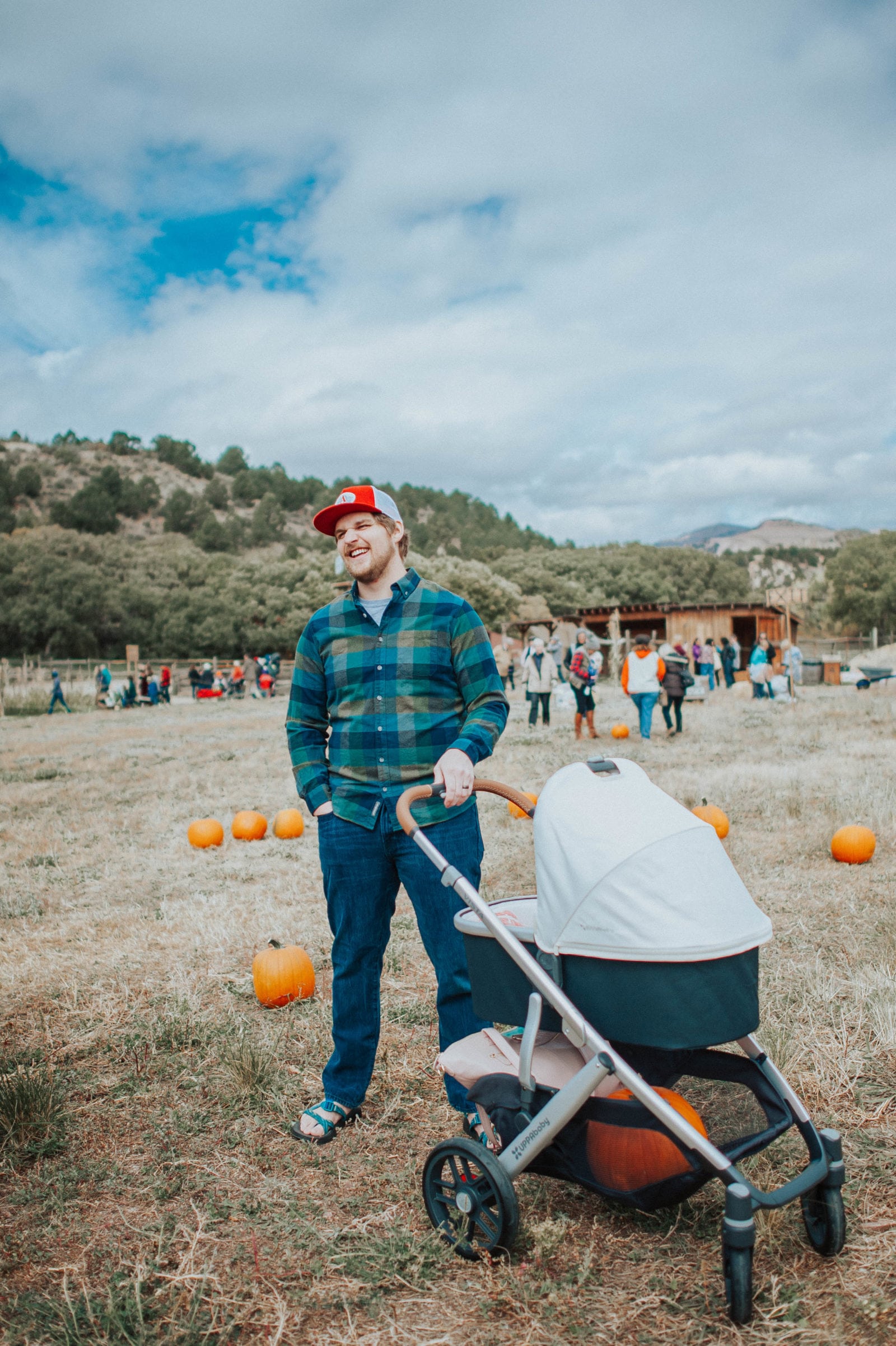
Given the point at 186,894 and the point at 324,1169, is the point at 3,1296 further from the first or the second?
the point at 186,894

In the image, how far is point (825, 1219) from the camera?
2.33m

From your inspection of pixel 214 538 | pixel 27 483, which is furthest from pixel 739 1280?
pixel 27 483

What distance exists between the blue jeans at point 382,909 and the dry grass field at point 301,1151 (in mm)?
453

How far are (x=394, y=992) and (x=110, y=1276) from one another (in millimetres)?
2076

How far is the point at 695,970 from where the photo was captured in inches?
82.3

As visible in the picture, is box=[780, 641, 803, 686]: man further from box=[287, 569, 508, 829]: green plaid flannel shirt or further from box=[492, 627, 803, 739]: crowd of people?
box=[287, 569, 508, 829]: green plaid flannel shirt

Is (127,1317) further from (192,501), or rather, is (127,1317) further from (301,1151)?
(192,501)

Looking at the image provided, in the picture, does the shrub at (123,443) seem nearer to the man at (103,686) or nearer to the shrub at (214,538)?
the shrub at (214,538)

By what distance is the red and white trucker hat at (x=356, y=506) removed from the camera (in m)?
2.90

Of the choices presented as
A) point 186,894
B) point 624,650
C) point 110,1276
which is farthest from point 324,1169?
point 624,650

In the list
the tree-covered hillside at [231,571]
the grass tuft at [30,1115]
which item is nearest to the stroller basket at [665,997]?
the grass tuft at [30,1115]

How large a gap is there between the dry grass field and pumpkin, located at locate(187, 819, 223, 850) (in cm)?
77

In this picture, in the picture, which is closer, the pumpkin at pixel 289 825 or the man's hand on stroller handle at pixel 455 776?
the man's hand on stroller handle at pixel 455 776

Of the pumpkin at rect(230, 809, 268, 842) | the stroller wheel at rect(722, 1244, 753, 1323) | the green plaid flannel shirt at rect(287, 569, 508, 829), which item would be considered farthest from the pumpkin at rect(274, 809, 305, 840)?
the stroller wheel at rect(722, 1244, 753, 1323)
